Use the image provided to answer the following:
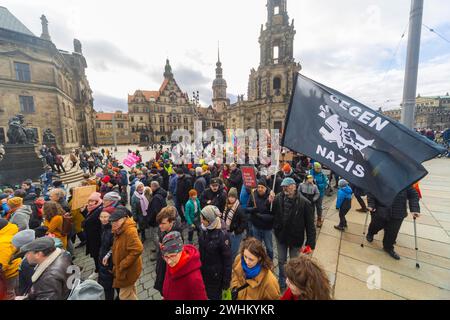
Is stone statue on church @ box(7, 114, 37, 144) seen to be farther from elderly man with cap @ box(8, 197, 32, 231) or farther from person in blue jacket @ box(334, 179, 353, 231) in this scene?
person in blue jacket @ box(334, 179, 353, 231)

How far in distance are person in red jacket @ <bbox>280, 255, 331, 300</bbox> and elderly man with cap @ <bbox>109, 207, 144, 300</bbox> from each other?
84.1 inches

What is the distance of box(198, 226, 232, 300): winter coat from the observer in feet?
8.70

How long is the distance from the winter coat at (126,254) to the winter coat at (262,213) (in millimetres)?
2273

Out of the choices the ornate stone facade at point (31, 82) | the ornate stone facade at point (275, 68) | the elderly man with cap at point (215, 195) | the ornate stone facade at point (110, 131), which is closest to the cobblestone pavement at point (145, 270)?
the elderly man with cap at point (215, 195)

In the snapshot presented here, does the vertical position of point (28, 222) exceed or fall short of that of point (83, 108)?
it falls short

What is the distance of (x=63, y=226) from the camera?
368 cm

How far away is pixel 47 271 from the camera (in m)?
2.04

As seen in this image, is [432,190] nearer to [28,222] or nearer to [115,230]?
[115,230]

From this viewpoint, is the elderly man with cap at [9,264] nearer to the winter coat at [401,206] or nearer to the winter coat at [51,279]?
the winter coat at [51,279]

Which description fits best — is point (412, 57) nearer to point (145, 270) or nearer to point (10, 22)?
point (145, 270)

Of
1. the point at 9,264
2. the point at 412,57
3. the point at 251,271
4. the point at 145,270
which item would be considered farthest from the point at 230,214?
the point at 412,57
